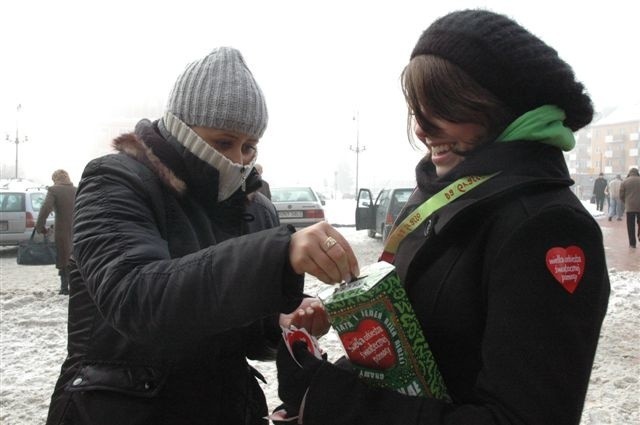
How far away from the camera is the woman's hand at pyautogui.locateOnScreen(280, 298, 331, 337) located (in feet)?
5.71

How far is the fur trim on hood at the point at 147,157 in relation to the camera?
5.64 feet

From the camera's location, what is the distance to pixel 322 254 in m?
1.19

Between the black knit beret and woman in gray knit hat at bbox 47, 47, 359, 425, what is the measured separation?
51 cm

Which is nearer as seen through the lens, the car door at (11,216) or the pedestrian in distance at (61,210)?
the pedestrian in distance at (61,210)

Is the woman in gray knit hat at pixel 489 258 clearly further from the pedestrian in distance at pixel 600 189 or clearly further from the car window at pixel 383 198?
the pedestrian in distance at pixel 600 189

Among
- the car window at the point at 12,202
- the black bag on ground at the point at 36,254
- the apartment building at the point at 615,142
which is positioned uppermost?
the apartment building at the point at 615,142

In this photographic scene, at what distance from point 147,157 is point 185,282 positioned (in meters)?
0.66

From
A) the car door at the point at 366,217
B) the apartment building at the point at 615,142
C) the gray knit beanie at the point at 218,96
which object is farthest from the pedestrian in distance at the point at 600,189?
the apartment building at the point at 615,142

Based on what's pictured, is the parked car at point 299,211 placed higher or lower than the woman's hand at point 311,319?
lower

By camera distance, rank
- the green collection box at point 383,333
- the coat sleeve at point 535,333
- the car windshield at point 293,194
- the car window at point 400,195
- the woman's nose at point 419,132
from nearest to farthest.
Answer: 1. the coat sleeve at point 535,333
2. the green collection box at point 383,333
3. the woman's nose at point 419,132
4. the car window at point 400,195
5. the car windshield at point 293,194

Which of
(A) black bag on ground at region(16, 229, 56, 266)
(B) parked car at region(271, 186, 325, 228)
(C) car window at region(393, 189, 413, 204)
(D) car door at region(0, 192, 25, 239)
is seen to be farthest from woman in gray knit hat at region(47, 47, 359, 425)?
(D) car door at region(0, 192, 25, 239)

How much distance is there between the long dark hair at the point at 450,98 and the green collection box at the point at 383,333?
408 millimetres

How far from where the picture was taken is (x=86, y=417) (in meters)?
1.58

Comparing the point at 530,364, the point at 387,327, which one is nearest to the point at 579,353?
the point at 530,364
